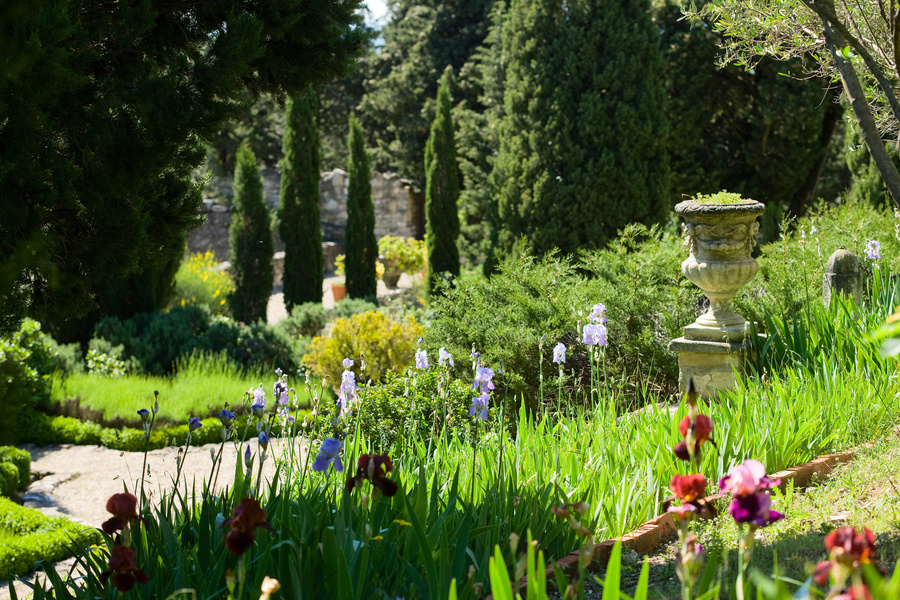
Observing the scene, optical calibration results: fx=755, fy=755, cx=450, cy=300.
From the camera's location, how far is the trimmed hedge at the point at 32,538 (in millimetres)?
3746

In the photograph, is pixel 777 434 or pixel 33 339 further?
pixel 33 339

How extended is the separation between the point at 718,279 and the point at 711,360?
0.49 meters

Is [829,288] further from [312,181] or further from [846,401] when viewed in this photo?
[312,181]

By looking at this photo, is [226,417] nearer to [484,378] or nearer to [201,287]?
[484,378]

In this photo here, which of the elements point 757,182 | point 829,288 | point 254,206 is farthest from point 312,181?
point 829,288

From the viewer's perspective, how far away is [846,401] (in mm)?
3619

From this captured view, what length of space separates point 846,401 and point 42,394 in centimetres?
661

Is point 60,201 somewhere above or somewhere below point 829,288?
above

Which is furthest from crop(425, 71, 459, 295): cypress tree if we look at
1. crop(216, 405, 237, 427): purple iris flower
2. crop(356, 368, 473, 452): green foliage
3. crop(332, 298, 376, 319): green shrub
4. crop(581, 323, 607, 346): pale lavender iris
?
crop(216, 405, 237, 427): purple iris flower

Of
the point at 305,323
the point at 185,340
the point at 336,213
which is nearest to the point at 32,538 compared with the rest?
the point at 185,340

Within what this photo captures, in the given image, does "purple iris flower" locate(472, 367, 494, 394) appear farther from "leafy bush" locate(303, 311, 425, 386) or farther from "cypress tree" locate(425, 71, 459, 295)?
"cypress tree" locate(425, 71, 459, 295)

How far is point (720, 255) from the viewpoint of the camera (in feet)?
14.6

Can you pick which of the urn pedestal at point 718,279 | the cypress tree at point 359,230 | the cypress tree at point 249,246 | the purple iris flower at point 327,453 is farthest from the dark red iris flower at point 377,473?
the cypress tree at point 359,230

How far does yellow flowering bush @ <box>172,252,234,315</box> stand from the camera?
10773 millimetres
